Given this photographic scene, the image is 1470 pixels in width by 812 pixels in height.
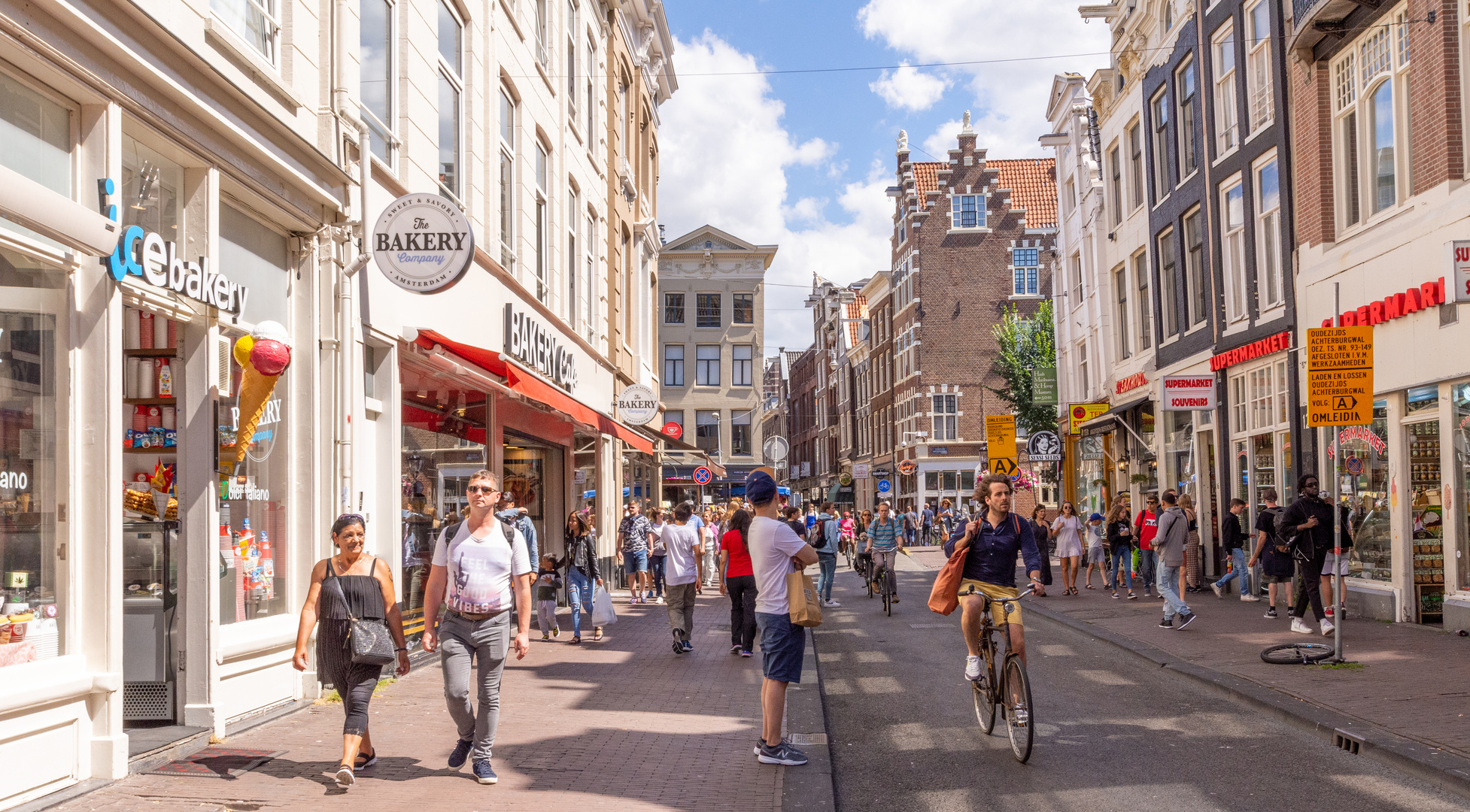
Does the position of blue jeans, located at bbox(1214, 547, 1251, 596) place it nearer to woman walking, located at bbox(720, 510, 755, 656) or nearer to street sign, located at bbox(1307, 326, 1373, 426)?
street sign, located at bbox(1307, 326, 1373, 426)

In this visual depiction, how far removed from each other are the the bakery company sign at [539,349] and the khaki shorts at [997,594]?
955 centimetres

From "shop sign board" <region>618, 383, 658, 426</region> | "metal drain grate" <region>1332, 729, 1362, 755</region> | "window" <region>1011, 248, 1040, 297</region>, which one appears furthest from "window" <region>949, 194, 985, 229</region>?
"metal drain grate" <region>1332, 729, 1362, 755</region>

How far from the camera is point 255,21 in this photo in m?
9.29

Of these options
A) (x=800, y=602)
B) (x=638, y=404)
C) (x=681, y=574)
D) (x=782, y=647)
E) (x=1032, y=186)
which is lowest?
(x=681, y=574)

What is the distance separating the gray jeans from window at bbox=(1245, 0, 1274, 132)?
16.1m

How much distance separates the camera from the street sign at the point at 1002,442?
25.3m

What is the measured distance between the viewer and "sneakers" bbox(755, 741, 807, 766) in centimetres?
738

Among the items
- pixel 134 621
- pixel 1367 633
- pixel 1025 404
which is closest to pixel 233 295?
pixel 134 621

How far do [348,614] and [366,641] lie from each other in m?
0.19

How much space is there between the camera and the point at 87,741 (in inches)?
260

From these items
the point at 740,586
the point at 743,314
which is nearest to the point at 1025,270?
the point at 743,314

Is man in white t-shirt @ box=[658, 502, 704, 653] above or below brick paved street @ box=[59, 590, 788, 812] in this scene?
above

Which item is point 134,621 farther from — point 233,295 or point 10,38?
point 10,38

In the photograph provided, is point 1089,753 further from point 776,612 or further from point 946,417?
point 946,417
